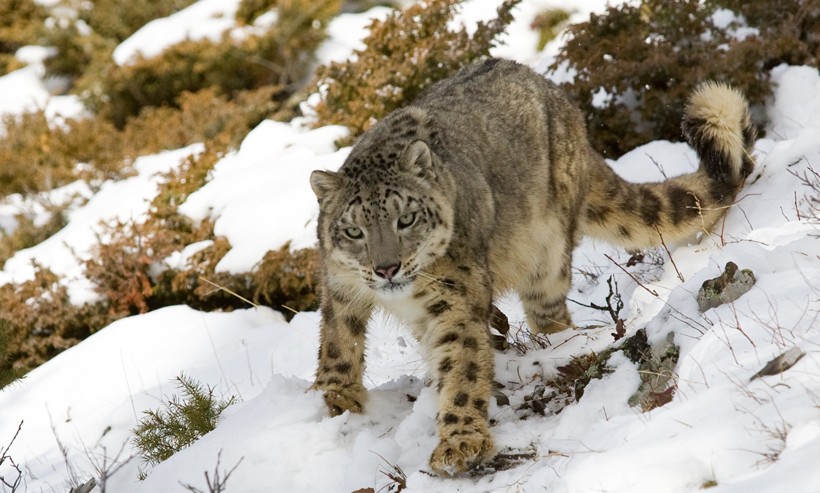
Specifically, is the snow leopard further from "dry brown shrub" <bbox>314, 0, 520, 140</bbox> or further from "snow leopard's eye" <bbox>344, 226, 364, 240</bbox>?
"dry brown shrub" <bbox>314, 0, 520, 140</bbox>

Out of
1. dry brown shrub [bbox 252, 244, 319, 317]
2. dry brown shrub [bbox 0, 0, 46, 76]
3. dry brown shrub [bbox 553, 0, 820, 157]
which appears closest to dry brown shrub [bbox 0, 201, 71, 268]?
dry brown shrub [bbox 252, 244, 319, 317]

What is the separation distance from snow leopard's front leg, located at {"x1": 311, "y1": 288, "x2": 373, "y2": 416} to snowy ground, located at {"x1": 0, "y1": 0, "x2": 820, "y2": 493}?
0.10 metres

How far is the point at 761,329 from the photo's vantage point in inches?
150

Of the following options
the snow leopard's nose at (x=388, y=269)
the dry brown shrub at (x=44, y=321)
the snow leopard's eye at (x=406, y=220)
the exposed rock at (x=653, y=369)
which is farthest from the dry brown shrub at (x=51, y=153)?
the exposed rock at (x=653, y=369)

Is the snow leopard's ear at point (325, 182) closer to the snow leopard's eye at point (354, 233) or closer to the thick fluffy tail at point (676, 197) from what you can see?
the snow leopard's eye at point (354, 233)

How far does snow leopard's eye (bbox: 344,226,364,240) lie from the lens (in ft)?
15.8

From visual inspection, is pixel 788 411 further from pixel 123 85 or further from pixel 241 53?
pixel 123 85

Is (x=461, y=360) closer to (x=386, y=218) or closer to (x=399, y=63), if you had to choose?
(x=386, y=218)

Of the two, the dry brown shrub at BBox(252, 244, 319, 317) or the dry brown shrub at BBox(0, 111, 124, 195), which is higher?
the dry brown shrub at BBox(252, 244, 319, 317)

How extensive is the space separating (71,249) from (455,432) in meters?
7.30

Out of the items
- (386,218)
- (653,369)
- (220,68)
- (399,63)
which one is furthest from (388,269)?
(220,68)

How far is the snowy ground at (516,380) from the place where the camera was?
329cm

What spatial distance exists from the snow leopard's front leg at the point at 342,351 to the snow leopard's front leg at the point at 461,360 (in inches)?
17.5

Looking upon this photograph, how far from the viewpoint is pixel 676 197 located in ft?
21.7
